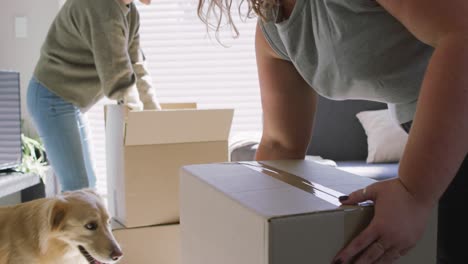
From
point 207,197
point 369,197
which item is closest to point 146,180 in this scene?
point 207,197

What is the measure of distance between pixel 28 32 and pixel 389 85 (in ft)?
8.71

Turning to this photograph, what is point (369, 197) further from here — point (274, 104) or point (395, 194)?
point (274, 104)

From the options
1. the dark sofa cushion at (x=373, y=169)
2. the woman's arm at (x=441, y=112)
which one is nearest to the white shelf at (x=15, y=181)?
the dark sofa cushion at (x=373, y=169)

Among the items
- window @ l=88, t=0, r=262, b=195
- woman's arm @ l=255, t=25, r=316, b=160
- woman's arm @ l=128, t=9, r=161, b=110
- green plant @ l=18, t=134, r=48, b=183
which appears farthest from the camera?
window @ l=88, t=0, r=262, b=195

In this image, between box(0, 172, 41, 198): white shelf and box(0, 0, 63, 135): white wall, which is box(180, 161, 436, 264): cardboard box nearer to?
box(0, 172, 41, 198): white shelf

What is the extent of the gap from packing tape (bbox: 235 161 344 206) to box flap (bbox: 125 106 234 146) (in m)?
0.99

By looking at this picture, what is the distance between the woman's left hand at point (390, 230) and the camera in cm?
51

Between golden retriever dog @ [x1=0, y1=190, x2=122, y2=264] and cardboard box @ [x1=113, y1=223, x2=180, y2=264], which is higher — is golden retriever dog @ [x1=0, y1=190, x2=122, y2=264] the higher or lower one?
the higher one

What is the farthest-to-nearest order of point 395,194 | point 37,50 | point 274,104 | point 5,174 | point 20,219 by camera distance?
point 37,50
point 5,174
point 20,219
point 274,104
point 395,194

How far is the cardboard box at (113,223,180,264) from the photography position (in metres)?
1.80

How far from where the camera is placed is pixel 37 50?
9.61 feet

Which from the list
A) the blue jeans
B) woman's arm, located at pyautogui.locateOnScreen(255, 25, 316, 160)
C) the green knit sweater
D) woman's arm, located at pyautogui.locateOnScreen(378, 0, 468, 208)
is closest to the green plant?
the blue jeans

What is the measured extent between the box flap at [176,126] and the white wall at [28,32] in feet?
4.69

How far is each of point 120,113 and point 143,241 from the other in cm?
48
